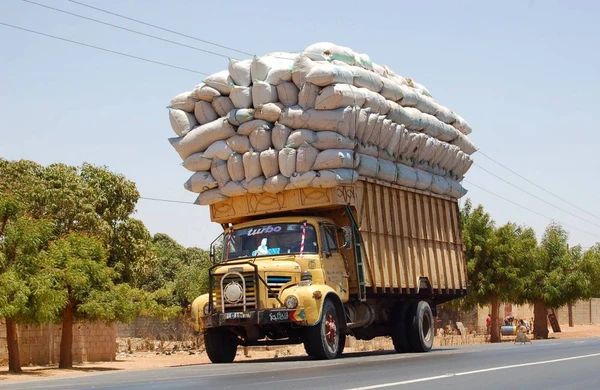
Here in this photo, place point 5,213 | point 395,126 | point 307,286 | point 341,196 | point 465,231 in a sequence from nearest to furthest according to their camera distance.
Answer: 1. point 307,286
2. point 341,196
3. point 395,126
4. point 5,213
5. point 465,231

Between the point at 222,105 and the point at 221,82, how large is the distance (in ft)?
1.60

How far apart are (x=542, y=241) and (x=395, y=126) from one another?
93.6ft

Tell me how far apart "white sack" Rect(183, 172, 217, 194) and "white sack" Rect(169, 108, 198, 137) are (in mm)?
977

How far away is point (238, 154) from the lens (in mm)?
21125

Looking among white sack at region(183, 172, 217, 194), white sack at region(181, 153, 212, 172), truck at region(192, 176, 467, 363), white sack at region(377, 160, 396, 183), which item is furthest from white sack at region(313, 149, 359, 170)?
white sack at region(181, 153, 212, 172)

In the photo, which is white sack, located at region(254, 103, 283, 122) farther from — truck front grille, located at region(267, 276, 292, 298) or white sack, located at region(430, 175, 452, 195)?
white sack, located at region(430, 175, 452, 195)

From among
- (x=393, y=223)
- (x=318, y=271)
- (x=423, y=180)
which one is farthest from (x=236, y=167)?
(x=423, y=180)

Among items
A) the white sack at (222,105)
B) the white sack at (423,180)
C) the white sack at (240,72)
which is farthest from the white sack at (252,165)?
the white sack at (423,180)

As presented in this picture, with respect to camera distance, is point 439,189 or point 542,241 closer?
point 439,189

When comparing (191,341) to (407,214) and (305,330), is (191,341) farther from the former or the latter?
(305,330)

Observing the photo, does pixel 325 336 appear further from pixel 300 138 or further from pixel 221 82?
pixel 221 82

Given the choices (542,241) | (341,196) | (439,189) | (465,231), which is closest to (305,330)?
(341,196)

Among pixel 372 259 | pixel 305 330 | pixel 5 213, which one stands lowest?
pixel 305 330

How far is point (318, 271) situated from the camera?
795 inches
